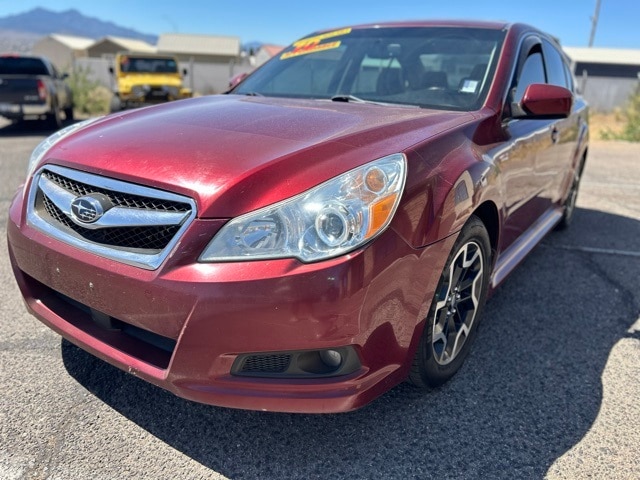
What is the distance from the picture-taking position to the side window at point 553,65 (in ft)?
12.4

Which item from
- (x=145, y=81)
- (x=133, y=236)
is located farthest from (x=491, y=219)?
(x=145, y=81)

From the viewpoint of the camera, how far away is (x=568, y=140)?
4.07 metres

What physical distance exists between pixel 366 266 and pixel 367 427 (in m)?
0.82

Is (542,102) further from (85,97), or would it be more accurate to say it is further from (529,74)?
(85,97)

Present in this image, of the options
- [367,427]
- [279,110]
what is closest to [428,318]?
[367,427]

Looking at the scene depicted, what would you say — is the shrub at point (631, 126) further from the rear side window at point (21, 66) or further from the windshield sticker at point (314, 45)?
the rear side window at point (21, 66)

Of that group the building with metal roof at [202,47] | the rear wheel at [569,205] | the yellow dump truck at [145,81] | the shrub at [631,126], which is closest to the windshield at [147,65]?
the yellow dump truck at [145,81]

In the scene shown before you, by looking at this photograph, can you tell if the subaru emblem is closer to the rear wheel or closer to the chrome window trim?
the chrome window trim

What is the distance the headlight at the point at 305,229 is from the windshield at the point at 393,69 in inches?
47.5

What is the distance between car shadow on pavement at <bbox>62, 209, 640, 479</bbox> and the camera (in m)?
1.96

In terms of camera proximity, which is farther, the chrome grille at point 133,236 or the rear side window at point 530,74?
the rear side window at point 530,74

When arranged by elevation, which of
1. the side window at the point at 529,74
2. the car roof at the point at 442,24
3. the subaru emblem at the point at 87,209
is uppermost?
the car roof at the point at 442,24

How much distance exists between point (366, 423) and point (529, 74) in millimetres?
2288

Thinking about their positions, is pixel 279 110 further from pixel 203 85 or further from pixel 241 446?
pixel 203 85
